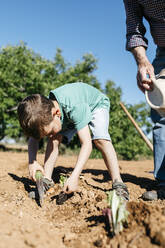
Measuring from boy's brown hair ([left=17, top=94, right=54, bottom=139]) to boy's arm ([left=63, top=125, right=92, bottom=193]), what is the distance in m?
0.38

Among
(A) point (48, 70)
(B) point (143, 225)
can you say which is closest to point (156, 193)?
(B) point (143, 225)

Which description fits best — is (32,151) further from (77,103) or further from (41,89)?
Answer: (41,89)

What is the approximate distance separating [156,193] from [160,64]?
4.83ft

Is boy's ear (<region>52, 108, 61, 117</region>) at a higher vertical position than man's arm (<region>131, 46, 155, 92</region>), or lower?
lower

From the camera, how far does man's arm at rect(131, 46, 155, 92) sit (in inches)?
96.3

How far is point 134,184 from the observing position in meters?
3.40

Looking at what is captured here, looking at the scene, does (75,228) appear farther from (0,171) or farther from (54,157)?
(0,171)

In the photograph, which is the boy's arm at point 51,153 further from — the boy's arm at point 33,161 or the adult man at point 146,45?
the adult man at point 146,45

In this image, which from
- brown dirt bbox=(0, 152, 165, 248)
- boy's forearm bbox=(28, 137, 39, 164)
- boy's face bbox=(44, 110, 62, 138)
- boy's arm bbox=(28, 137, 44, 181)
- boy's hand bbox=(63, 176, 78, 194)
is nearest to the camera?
brown dirt bbox=(0, 152, 165, 248)

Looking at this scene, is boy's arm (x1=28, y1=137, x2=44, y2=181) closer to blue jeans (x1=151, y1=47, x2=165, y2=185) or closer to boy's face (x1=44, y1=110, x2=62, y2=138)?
boy's face (x1=44, y1=110, x2=62, y2=138)

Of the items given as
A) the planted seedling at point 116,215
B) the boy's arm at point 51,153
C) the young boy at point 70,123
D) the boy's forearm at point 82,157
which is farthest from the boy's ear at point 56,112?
the planted seedling at point 116,215

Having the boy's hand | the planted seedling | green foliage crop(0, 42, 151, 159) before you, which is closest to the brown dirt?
the planted seedling

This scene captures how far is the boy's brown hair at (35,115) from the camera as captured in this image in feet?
7.91

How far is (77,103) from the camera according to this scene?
276 centimetres
